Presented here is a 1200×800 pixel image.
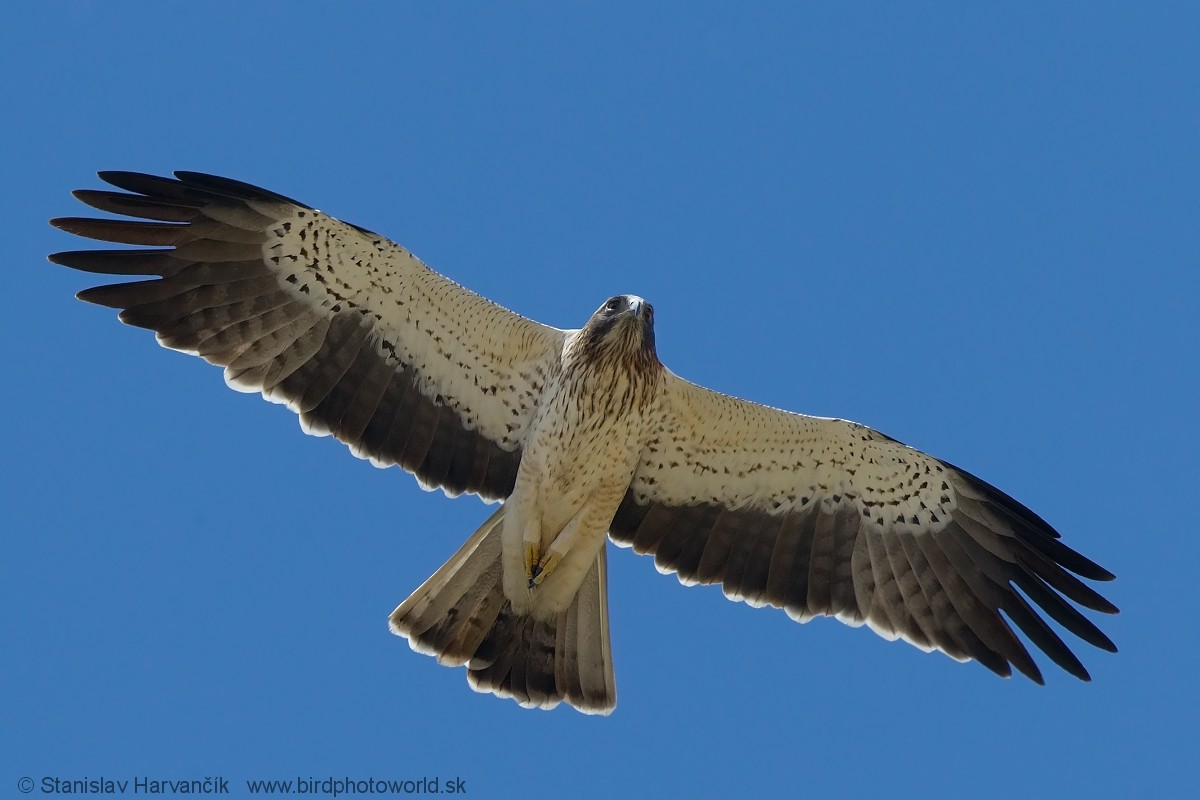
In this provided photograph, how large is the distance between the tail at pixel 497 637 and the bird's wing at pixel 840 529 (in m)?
0.96

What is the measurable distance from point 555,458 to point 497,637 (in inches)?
54.8

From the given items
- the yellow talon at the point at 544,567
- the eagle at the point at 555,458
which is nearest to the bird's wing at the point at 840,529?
the eagle at the point at 555,458

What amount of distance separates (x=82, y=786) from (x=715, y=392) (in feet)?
16.3

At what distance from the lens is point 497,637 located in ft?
33.7

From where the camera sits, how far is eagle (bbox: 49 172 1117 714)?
32.6 ft

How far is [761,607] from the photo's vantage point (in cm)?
1085

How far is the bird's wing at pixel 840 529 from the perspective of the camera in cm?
1052

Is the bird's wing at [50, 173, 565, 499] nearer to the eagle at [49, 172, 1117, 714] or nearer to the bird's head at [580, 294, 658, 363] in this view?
the eagle at [49, 172, 1117, 714]

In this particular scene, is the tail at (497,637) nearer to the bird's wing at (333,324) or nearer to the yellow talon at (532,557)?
the yellow talon at (532,557)

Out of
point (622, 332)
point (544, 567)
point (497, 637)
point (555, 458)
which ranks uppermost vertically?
point (622, 332)

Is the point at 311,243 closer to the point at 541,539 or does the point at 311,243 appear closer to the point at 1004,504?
the point at 541,539

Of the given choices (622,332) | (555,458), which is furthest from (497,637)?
(622,332)

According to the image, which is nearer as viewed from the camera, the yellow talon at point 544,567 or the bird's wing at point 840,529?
the yellow talon at point 544,567

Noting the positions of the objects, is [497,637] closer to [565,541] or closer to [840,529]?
[565,541]
